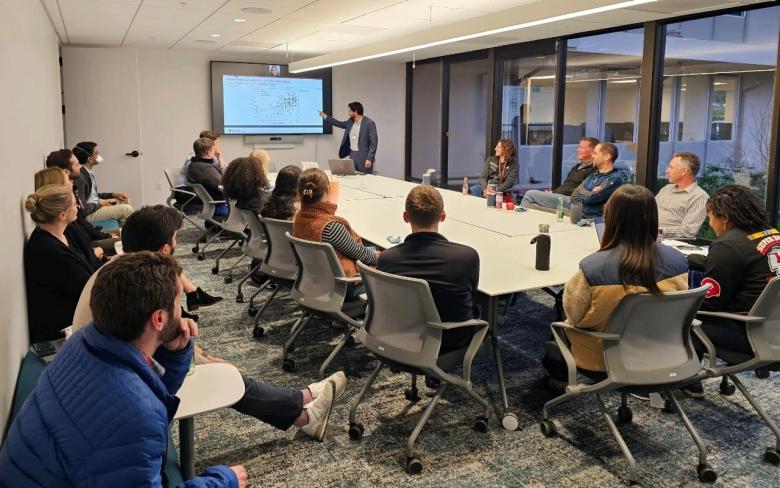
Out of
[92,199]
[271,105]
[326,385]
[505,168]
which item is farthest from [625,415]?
[271,105]

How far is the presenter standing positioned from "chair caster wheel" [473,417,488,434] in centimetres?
645

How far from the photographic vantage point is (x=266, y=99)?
10.6 metres

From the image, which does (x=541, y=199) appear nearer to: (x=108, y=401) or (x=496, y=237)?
(x=496, y=237)

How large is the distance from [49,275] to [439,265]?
1770mm

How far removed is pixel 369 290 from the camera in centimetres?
279

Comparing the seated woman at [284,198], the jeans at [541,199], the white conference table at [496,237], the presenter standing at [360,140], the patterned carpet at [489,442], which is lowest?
the patterned carpet at [489,442]

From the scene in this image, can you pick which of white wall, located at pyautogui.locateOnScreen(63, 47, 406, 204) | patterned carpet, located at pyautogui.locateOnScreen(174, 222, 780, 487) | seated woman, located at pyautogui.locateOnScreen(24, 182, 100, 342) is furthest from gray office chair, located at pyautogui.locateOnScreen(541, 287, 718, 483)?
white wall, located at pyautogui.locateOnScreen(63, 47, 406, 204)

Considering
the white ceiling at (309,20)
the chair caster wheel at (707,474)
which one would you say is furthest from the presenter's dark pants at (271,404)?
the white ceiling at (309,20)

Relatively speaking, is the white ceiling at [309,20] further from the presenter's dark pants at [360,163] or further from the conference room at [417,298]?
the presenter's dark pants at [360,163]

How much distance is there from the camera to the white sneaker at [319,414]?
9.26ft

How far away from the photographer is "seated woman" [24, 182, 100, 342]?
2.84m

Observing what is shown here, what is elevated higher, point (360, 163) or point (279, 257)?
point (360, 163)

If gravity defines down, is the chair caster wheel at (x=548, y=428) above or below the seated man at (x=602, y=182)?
below

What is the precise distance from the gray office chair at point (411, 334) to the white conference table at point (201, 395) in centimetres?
78
